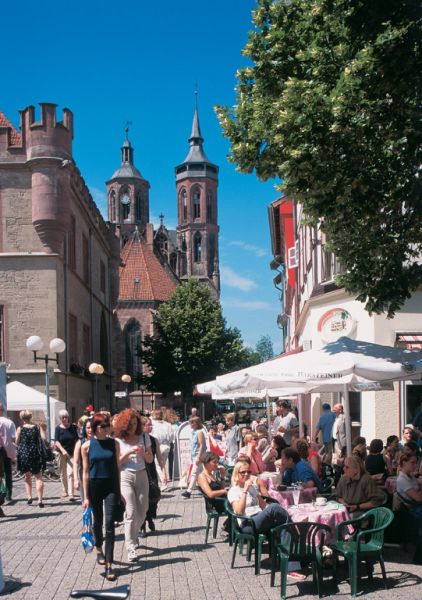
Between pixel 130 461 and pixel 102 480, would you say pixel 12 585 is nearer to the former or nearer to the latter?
pixel 102 480

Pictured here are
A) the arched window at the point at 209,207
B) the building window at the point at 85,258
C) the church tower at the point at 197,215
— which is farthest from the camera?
the arched window at the point at 209,207

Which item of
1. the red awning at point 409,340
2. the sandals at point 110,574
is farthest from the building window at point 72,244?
the sandals at point 110,574

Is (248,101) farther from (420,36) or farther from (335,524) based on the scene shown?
(335,524)

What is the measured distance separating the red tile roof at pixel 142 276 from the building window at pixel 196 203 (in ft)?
115

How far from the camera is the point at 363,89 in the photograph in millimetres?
10094

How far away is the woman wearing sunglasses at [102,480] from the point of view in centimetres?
919

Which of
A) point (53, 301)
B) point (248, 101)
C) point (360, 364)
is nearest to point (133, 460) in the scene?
point (360, 364)

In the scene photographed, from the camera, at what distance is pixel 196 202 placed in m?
127

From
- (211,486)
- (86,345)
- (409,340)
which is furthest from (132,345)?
(211,486)

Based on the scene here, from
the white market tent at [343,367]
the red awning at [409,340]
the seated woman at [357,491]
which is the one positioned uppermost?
the red awning at [409,340]

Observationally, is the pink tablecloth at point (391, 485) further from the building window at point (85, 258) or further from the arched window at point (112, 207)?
the arched window at point (112, 207)

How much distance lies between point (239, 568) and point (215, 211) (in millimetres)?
119308

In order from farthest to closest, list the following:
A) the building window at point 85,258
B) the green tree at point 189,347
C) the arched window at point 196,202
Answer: the arched window at point 196,202 < the green tree at point 189,347 < the building window at point 85,258

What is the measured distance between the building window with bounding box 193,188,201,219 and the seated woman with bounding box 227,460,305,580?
383 feet
